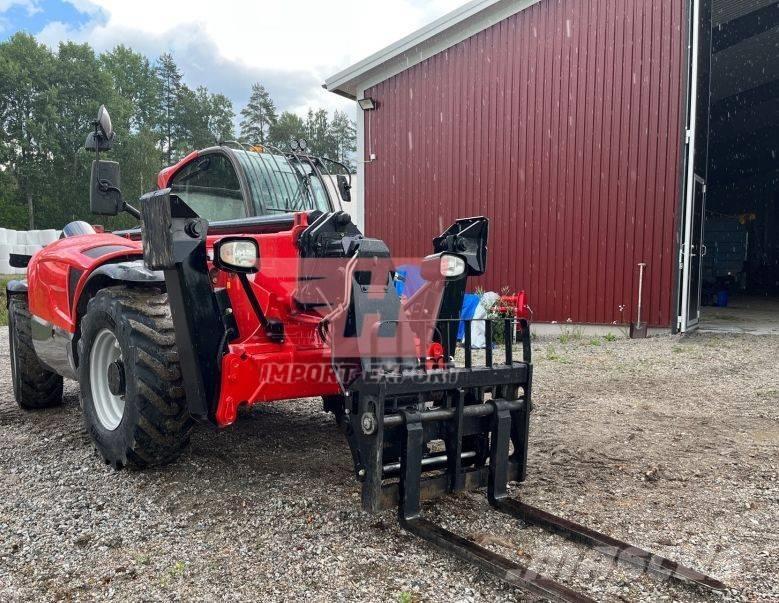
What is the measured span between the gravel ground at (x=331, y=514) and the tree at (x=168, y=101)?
49939 mm

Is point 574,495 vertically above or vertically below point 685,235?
below

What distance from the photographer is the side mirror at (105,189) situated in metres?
4.14

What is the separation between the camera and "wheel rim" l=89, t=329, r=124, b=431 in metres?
3.98

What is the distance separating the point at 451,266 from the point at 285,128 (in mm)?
59317

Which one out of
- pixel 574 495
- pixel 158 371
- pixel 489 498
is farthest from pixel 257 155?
pixel 574 495

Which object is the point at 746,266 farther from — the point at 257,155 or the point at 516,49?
the point at 257,155

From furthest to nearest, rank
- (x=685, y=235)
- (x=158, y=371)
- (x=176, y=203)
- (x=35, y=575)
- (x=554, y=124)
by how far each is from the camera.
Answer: (x=554, y=124) < (x=685, y=235) < (x=158, y=371) < (x=176, y=203) < (x=35, y=575)

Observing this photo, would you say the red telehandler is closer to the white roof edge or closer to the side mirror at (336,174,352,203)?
Result: the side mirror at (336,174,352,203)

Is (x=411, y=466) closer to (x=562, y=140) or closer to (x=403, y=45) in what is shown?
(x=562, y=140)

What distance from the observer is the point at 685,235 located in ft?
31.6

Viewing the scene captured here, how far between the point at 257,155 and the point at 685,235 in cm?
751

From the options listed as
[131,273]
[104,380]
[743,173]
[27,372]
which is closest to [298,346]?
[131,273]

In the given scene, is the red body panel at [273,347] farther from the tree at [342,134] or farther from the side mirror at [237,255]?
the tree at [342,134]

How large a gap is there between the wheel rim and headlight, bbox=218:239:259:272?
131 cm
